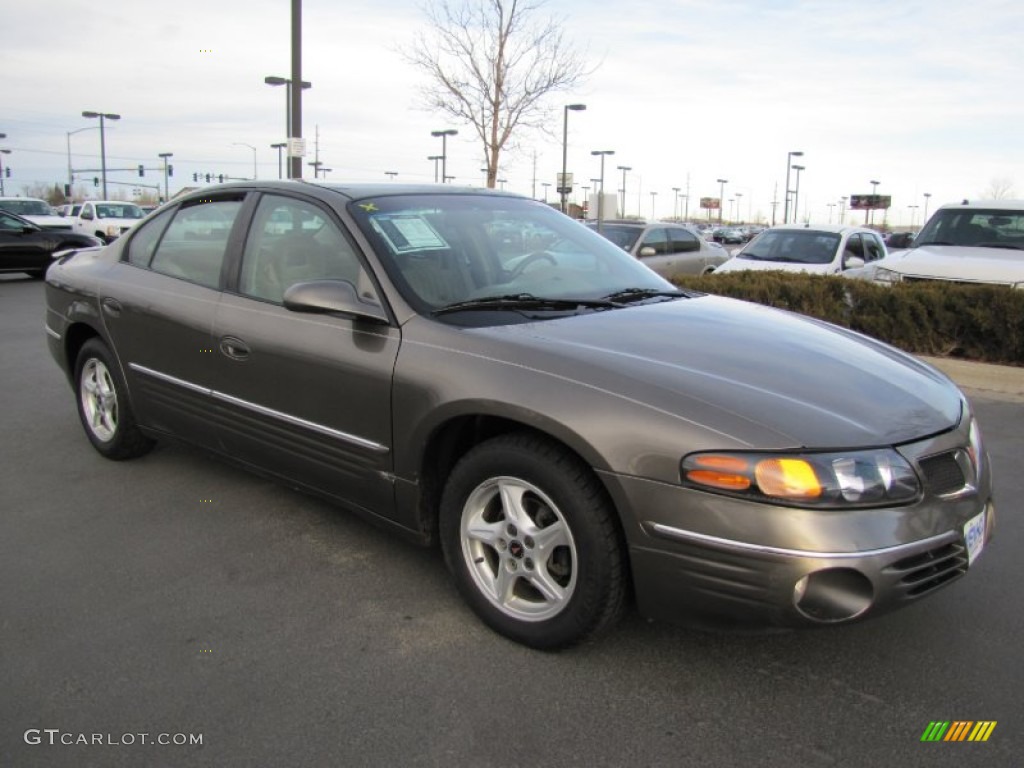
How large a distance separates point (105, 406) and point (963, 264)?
335 inches

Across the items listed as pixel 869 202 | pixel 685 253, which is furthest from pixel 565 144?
pixel 869 202

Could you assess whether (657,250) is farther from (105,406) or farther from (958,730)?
(958,730)

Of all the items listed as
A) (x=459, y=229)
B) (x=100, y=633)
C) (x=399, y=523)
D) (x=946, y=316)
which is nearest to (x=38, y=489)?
(x=100, y=633)

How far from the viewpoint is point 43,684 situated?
2.63 m

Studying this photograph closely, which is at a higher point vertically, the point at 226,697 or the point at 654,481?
the point at 654,481

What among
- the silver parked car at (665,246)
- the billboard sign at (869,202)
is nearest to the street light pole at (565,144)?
the silver parked car at (665,246)

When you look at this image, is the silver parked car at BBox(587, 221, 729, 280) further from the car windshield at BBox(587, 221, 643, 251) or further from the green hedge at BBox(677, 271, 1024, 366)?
the green hedge at BBox(677, 271, 1024, 366)

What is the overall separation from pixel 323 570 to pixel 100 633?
2.77ft

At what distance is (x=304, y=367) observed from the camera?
337cm

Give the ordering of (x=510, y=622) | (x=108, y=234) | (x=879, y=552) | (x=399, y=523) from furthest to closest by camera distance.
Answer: (x=108, y=234)
(x=399, y=523)
(x=510, y=622)
(x=879, y=552)

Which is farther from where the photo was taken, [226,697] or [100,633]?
[100,633]

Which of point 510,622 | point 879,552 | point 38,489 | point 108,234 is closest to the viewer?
point 879,552

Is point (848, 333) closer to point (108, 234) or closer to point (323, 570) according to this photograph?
point (323, 570)

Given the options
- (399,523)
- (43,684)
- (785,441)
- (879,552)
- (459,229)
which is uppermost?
(459,229)
